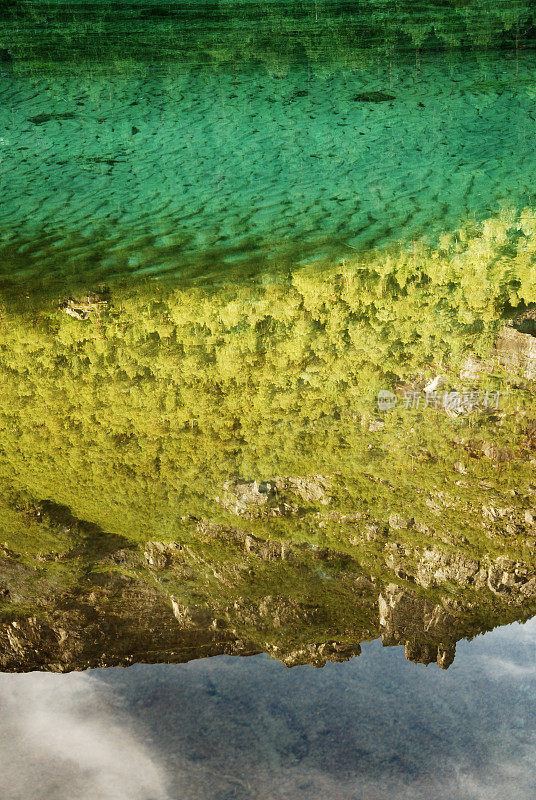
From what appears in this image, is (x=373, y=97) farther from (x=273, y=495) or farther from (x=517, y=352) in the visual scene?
(x=273, y=495)

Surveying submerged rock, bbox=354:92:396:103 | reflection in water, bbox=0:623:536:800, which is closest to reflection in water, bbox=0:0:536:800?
reflection in water, bbox=0:623:536:800

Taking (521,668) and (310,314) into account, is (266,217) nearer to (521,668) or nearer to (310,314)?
(310,314)

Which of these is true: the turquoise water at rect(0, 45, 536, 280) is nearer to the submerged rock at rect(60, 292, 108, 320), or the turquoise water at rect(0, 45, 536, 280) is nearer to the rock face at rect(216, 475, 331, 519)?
the submerged rock at rect(60, 292, 108, 320)

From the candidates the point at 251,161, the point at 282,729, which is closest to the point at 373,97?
the point at 251,161

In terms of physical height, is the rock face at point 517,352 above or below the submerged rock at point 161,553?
above

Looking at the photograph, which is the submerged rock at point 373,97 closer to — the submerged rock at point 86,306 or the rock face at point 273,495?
the submerged rock at point 86,306

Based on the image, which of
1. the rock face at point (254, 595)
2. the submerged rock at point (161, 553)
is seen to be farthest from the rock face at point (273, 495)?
the submerged rock at point (161, 553)

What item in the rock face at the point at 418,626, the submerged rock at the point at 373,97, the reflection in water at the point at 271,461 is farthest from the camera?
the submerged rock at the point at 373,97

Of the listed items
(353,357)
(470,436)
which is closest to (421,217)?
(353,357)
